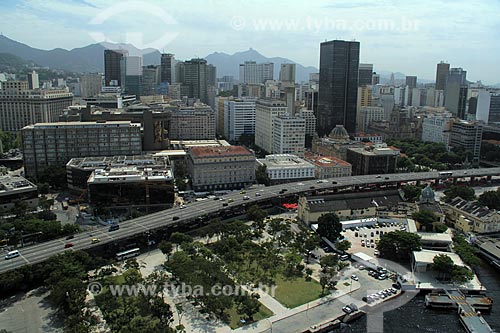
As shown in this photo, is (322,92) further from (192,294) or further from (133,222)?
(192,294)

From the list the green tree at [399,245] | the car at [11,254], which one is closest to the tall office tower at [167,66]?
the car at [11,254]

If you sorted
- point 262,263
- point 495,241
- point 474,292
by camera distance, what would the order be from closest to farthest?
point 474,292 → point 262,263 → point 495,241

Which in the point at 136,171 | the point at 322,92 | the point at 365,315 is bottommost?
the point at 365,315

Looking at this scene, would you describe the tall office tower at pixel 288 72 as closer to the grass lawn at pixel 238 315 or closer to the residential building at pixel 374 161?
the residential building at pixel 374 161

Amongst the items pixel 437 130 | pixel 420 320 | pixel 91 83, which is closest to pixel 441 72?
pixel 437 130

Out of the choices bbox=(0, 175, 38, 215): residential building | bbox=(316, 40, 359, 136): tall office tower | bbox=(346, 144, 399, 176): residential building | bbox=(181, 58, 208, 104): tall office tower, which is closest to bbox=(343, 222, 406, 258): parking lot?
bbox=(346, 144, 399, 176): residential building

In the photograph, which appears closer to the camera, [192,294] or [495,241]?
[192,294]

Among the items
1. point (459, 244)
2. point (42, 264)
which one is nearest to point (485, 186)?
point (459, 244)
